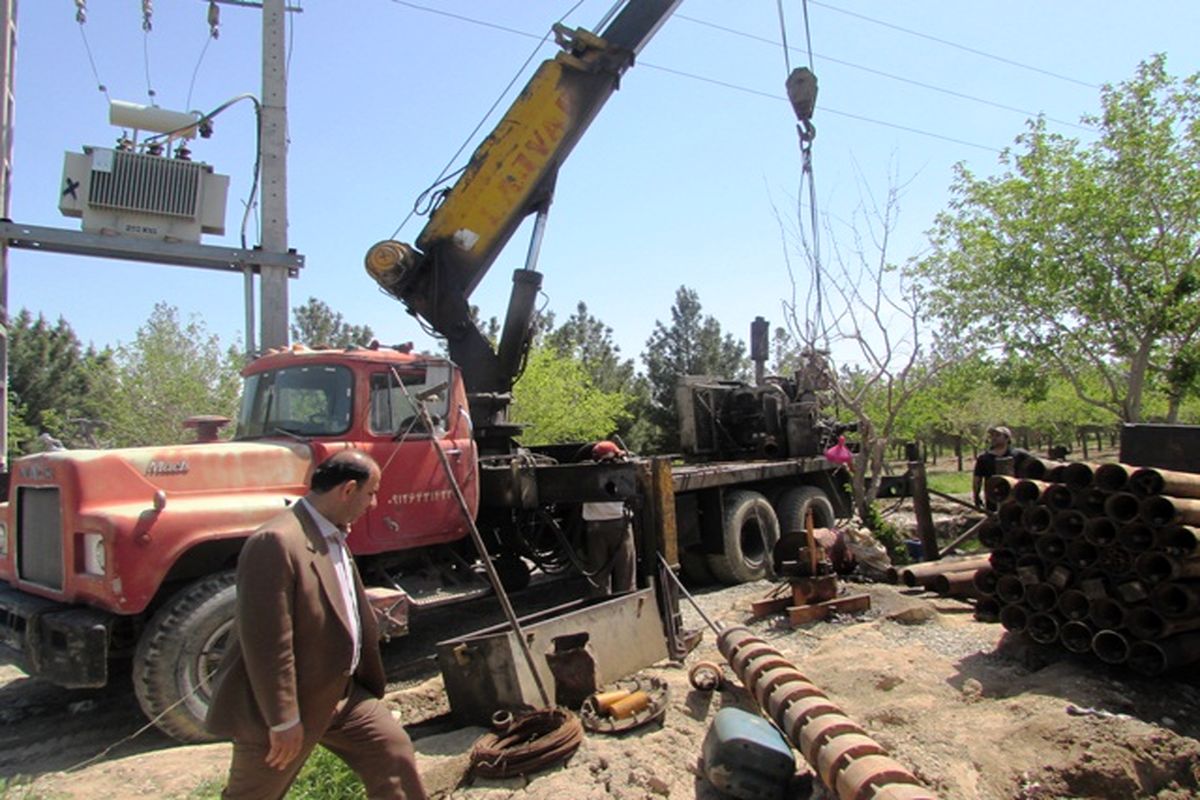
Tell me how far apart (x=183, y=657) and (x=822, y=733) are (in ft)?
11.4

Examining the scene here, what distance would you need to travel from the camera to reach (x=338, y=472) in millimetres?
2693

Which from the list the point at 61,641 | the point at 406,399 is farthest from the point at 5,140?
the point at 61,641

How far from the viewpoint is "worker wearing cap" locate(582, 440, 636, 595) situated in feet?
20.7

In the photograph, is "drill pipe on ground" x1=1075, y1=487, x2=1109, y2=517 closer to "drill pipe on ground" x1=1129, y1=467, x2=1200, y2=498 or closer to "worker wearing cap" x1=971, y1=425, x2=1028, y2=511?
"drill pipe on ground" x1=1129, y1=467, x2=1200, y2=498

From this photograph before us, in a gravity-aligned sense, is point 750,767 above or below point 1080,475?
below

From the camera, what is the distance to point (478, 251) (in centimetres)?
766

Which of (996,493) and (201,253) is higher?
(201,253)

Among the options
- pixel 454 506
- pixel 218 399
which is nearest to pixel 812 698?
pixel 454 506

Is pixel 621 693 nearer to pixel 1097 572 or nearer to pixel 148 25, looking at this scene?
pixel 1097 572

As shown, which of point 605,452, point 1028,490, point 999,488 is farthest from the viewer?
point 605,452

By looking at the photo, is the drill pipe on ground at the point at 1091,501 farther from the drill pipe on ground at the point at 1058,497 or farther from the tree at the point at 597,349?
the tree at the point at 597,349

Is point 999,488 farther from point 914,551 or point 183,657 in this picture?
point 914,551

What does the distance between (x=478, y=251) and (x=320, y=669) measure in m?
5.60

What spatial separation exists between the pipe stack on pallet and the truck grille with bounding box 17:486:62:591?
6109 mm
